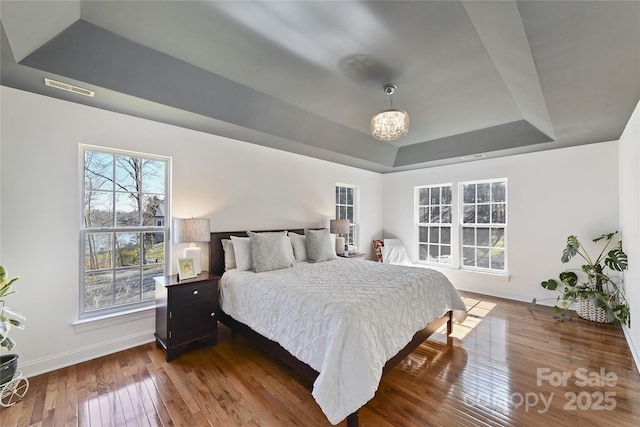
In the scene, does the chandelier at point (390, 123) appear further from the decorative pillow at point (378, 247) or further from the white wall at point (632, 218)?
the decorative pillow at point (378, 247)

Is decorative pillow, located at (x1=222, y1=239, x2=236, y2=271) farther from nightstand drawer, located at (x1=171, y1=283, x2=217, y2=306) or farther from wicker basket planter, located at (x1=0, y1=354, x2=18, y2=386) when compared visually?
wicker basket planter, located at (x1=0, y1=354, x2=18, y2=386)

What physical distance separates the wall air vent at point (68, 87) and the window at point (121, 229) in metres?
0.57

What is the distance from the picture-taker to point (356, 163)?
493 cm

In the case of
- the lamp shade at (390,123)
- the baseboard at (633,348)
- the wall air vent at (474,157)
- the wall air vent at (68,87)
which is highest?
the wall air vent at (68,87)

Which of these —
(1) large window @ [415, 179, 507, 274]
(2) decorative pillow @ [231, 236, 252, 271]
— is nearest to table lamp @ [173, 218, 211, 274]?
(2) decorative pillow @ [231, 236, 252, 271]

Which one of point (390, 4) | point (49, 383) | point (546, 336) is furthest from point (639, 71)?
point (49, 383)

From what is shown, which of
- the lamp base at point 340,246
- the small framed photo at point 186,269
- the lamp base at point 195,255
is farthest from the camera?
the lamp base at point 340,246

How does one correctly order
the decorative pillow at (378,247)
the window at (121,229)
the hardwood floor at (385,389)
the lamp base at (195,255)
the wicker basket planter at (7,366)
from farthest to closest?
the decorative pillow at (378,247), the lamp base at (195,255), the window at (121,229), the wicker basket planter at (7,366), the hardwood floor at (385,389)

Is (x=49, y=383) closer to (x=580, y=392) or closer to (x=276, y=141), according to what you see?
(x=276, y=141)

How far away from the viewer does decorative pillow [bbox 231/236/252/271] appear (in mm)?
3096

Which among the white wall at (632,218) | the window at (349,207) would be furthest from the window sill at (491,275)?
the window at (349,207)

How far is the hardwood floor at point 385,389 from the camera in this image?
1754mm

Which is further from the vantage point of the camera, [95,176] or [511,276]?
[511,276]

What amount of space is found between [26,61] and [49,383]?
246 cm
